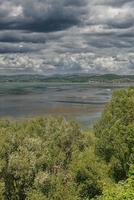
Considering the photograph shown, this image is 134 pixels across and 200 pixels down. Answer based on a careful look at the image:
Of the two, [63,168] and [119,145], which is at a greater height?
[119,145]

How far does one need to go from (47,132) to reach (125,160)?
31360 mm

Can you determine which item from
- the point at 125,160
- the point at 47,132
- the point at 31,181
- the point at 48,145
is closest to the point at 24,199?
the point at 31,181

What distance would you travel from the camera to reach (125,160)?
59250mm

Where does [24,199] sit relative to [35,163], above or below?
below

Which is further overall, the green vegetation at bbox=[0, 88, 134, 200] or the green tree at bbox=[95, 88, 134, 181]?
the green tree at bbox=[95, 88, 134, 181]

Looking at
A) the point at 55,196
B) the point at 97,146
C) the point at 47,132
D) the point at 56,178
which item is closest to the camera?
the point at 55,196

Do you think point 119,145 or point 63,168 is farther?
point 63,168

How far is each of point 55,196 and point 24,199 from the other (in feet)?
15.8

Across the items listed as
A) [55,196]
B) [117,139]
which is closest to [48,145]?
[117,139]

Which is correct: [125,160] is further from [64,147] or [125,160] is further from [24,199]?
[64,147]

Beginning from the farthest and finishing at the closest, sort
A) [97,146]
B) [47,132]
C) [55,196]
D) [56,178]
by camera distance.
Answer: [47,132]
[97,146]
[56,178]
[55,196]

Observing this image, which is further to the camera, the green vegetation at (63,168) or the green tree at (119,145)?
the green tree at (119,145)

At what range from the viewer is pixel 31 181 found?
53469 mm

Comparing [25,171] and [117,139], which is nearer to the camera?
[25,171]
